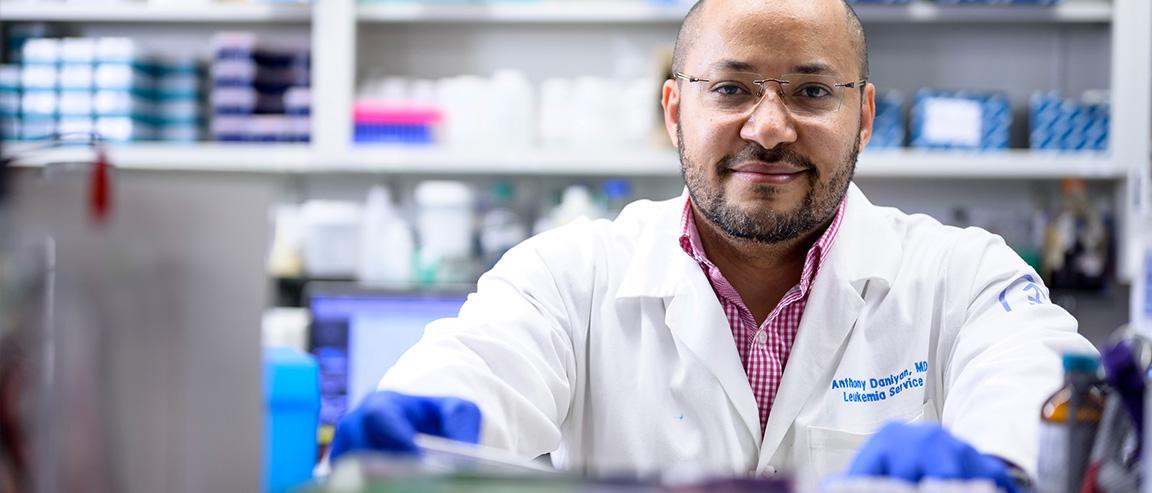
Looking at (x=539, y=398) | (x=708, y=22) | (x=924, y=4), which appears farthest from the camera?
(x=924, y=4)

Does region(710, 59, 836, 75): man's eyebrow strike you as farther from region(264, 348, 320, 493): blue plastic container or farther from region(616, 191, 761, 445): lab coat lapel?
region(264, 348, 320, 493): blue plastic container

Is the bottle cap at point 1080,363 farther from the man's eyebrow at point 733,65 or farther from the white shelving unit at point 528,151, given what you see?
the white shelving unit at point 528,151

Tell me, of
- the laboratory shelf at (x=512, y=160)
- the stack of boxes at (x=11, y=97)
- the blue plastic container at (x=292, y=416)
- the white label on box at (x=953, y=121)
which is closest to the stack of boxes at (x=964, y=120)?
the white label on box at (x=953, y=121)

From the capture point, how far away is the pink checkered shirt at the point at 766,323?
1.63 metres

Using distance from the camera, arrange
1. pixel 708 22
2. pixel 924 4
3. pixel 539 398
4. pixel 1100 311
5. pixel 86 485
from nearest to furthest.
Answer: pixel 86 485 < pixel 539 398 < pixel 708 22 < pixel 924 4 < pixel 1100 311

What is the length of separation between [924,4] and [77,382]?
296cm

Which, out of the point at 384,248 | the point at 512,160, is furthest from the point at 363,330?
the point at 512,160

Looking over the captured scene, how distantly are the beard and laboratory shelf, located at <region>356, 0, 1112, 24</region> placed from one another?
68.1 inches

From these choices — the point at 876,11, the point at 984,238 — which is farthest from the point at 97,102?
the point at 984,238

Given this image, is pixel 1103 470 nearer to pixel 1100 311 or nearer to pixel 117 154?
pixel 1100 311

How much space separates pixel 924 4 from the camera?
3285 mm

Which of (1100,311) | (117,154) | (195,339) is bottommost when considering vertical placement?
(1100,311)

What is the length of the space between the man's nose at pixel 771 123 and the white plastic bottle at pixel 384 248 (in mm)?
1916

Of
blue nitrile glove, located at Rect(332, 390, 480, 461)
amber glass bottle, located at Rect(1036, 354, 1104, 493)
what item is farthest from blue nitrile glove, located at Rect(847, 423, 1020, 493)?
blue nitrile glove, located at Rect(332, 390, 480, 461)
